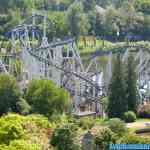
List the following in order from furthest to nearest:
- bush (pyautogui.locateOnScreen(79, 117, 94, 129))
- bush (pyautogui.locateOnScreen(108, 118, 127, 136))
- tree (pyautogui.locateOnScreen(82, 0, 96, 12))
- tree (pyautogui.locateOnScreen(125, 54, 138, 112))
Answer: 1. tree (pyautogui.locateOnScreen(82, 0, 96, 12))
2. tree (pyautogui.locateOnScreen(125, 54, 138, 112))
3. bush (pyautogui.locateOnScreen(79, 117, 94, 129))
4. bush (pyautogui.locateOnScreen(108, 118, 127, 136))

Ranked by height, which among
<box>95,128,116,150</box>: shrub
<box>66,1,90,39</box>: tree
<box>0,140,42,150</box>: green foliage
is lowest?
<box>95,128,116,150</box>: shrub

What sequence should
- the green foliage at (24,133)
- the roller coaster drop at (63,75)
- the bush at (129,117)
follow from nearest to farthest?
the green foliage at (24,133) < the bush at (129,117) < the roller coaster drop at (63,75)

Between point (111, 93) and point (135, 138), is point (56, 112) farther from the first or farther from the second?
point (135, 138)

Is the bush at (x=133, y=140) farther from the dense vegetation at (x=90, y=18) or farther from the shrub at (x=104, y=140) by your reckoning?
the dense vegetation at (x=90, y=18)

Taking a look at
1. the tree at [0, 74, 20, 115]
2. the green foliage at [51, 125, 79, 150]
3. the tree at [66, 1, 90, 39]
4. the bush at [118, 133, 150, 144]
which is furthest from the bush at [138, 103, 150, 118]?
the tree at [66, 1, 90, 39]

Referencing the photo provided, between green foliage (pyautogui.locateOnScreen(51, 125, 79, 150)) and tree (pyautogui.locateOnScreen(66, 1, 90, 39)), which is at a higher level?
tree (pyautogui.locateOnScreen(66, 1, 90, 39))

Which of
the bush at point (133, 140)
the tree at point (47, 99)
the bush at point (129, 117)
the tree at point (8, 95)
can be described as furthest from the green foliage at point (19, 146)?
the bush at point (129, 117)

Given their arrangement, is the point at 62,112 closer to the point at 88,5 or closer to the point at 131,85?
the point at 131,85

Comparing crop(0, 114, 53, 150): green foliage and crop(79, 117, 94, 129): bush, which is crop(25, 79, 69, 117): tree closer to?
crop(79, 117, 94, 129): bush
